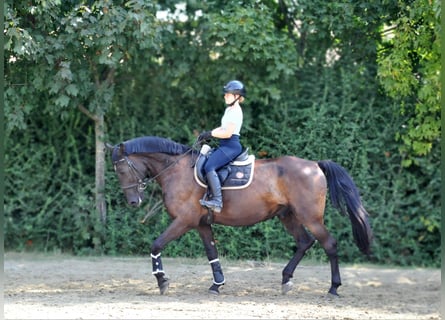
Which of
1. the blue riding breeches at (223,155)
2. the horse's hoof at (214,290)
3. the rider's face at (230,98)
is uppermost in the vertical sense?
the rider's face at (230,98)

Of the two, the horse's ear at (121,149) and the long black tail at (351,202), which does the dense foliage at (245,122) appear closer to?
the horse's ear at (121,149)

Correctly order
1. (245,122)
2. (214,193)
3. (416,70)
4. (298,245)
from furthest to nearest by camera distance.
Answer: (245,122), (416,70), (298,245), (214,193)

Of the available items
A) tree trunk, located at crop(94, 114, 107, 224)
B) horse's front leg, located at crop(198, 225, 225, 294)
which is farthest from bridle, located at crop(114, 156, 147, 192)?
tree trunk, located at crop(94, 114, 107, 224)

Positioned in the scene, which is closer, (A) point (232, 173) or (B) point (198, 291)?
(A) point (232, 173)

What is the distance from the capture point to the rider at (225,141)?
29.7 ft

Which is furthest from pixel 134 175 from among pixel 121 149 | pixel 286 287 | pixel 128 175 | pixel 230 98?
pixel 286 287

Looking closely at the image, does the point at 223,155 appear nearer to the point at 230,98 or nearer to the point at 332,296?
the point at 230,98

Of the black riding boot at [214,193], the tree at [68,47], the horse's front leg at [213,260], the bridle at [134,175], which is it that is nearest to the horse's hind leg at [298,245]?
the horse's front leg at [213,260]

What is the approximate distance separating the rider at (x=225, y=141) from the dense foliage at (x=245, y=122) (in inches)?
117

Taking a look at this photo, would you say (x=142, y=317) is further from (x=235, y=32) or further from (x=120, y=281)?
(x=235, y=32)

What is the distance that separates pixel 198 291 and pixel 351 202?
244 cm

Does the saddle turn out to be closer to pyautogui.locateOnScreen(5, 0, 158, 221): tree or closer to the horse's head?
the horse's head

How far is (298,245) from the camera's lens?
382 inches

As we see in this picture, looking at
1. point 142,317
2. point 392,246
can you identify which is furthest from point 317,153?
point 142,317
